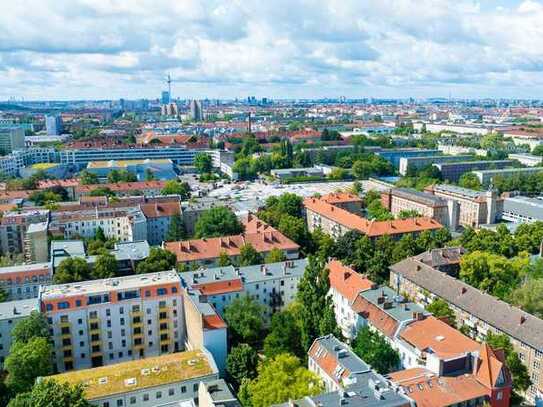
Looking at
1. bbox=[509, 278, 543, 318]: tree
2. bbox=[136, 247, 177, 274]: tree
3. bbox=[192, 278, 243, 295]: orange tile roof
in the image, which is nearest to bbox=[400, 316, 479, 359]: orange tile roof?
bbox=[509, 278, 543, 318]: tree

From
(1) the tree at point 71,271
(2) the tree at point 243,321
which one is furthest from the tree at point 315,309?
(1) the tree at point 71,271

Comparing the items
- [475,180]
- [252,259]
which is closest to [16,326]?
[252,259]

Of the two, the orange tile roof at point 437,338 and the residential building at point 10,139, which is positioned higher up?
the residential building at point 10,139

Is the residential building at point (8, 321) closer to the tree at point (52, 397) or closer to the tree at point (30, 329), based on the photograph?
the tree at point (30, 329)

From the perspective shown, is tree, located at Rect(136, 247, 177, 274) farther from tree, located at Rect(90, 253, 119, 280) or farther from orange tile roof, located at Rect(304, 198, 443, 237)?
orange tile roof, located at Rect(304, 198, 443, 237)

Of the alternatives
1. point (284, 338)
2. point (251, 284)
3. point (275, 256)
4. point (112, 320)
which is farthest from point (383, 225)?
point (112, 320)
